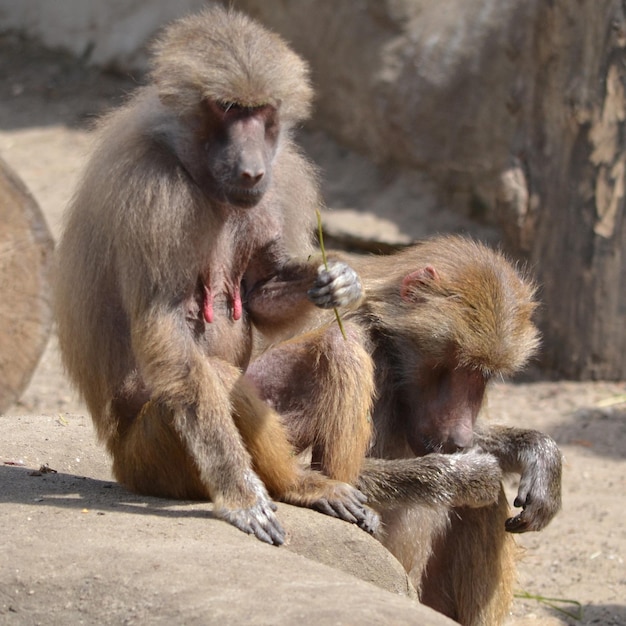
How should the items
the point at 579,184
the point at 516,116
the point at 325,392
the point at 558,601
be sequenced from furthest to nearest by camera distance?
the point at 516,116
the point at 579,184
the point at 558,601
the point at 325,392

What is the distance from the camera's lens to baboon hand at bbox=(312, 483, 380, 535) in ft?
14.7

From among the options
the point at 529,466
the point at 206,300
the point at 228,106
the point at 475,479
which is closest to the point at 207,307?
the point at 206,300

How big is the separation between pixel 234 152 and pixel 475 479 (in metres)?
1.68

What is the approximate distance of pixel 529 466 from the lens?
16.5 ft

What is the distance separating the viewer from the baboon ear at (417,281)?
16.0ft

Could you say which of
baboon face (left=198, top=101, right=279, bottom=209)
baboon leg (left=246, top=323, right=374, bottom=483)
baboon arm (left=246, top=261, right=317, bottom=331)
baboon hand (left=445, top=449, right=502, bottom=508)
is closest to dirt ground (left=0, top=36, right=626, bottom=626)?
baboon hand (left=445, top=449, right=502, bottom=508)

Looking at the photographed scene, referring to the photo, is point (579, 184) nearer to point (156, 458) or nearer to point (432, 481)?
point (432, 481)

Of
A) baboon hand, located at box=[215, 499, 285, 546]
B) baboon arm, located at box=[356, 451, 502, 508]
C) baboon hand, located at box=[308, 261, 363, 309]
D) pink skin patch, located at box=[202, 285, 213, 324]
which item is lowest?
baboon hand, located at box=[215, 499, 285, 546]

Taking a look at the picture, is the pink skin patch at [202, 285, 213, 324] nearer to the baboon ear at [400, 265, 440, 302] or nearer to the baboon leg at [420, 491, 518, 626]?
the baboon ear at [400, 265, 440, 302]

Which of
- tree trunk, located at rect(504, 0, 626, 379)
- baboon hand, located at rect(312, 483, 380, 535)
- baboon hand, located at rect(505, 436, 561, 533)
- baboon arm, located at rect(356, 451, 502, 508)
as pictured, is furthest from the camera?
tree trunk, located at rect(504, 0, 626, 379)

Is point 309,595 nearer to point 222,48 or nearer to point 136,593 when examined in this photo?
point 136,593

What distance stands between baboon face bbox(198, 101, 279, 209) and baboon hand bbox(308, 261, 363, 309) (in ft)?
1.34

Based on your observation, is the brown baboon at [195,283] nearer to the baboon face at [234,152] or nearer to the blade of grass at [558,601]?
the baboon face at [234,152]

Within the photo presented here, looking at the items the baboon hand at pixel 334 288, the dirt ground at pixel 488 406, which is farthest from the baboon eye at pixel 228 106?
the dirt ground at pixel 488 406
